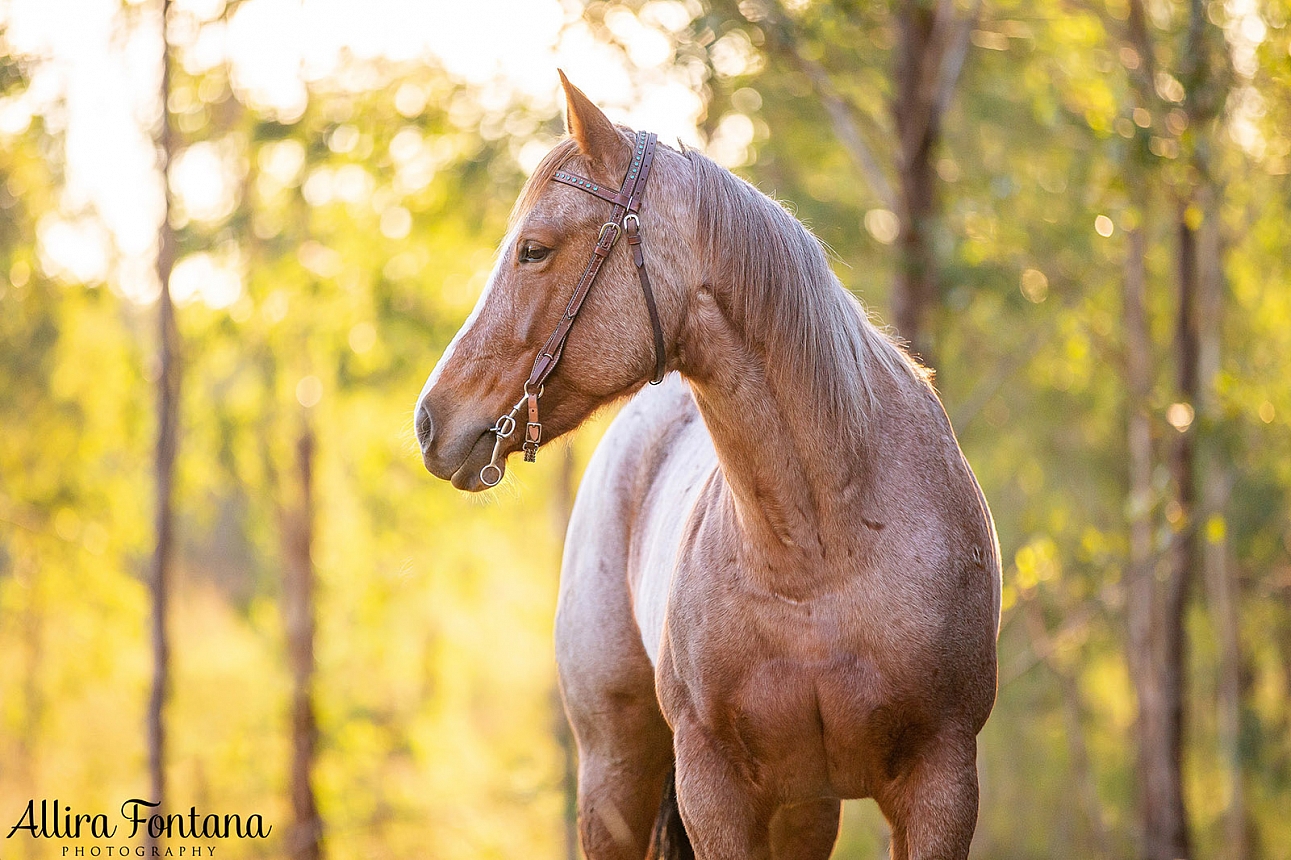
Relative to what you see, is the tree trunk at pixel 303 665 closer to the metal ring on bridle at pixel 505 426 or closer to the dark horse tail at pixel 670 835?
the dark horse tail at pixel 670 835

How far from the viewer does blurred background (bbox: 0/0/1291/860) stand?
23.5 feet

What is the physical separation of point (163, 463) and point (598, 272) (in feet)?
17.7

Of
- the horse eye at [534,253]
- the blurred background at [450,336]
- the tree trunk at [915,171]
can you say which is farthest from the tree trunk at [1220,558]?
the horse eye at [534,253]

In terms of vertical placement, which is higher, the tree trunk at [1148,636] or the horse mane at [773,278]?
the horse mane at [773,278]

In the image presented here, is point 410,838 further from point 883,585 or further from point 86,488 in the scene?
point 883,585

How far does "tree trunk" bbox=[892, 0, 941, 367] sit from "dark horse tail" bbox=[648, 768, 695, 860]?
334cm

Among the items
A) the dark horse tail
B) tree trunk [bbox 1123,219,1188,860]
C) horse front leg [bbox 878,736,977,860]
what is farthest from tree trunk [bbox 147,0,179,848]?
tree trunk [bbox 1123,219,1188,860]

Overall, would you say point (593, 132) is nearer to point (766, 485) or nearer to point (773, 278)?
point (773, 278)

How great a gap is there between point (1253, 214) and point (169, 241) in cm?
1009

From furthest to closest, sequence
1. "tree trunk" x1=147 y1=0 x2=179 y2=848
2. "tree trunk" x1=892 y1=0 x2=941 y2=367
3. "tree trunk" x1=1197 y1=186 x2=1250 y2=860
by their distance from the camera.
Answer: "tree trunk" x1=1197 y1=186 x2=1250 y2=860, "tree trunk" x1=147 y1=0 x2=179 y2=848, "tree trunk" x1=892 y1=0 x2=941 y2=367

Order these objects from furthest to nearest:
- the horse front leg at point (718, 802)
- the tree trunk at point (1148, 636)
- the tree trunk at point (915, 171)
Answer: the tree trunk at point (1148, 636)
the tree trunk at point (915, 171)
the horse front leg at point (718, 802)

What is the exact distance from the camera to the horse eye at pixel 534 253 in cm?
268

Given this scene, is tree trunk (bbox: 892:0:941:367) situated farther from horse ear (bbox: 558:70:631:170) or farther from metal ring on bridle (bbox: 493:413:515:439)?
metal ring on bridle (bbox: 493:413:515:439)

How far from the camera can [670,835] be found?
3.79m
